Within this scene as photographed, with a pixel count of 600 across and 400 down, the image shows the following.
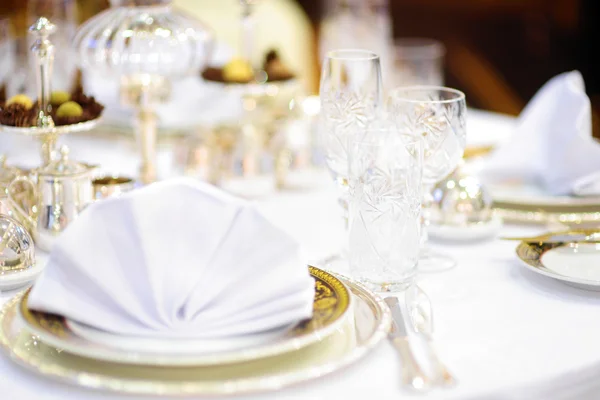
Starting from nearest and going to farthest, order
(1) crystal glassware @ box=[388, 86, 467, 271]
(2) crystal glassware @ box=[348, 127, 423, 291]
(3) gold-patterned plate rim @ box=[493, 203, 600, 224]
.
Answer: (2) crystal glassware @ box=[348, 127, 423, 291] < (1) crystal glassware @ box=[388, 86, 467, 271] < (3) gold-patterned plate rim @ box=[493, 203, 600, 224]

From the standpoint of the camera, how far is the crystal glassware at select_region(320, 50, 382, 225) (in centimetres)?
124

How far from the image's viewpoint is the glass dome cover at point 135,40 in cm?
153

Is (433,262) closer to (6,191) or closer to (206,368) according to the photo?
(206,368)

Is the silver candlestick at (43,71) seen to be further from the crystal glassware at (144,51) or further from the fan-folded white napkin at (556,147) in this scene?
the fan-folded white napkin at (556,147)

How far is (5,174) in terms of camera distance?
1268mm

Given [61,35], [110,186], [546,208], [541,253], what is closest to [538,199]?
[546,208]

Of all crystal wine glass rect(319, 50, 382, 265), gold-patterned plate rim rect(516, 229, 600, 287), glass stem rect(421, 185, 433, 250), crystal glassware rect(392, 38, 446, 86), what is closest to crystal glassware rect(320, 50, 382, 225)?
crystal wine glass rect(319, 50, 382, 265)

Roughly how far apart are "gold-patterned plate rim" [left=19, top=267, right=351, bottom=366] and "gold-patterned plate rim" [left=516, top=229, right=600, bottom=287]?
0.31 meters

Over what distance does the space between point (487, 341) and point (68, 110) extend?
0.70m

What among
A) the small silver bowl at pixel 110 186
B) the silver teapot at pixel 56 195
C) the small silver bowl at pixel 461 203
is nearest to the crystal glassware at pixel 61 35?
the small silver bowl at pixel 110 186

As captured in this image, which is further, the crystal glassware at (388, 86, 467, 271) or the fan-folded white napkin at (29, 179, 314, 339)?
the crystal glassware at (388, 86, 467, 271)

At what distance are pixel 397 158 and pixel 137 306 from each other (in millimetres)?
361

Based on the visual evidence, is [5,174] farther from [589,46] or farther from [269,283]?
[589,46]

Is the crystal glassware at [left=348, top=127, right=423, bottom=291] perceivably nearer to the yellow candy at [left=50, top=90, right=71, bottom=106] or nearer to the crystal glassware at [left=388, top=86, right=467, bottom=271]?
the crystal glassware at [left=388, top=86, right=467, bottom=271]
